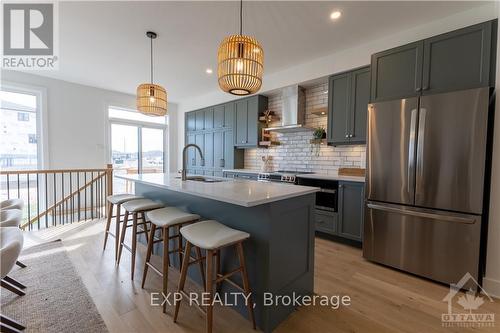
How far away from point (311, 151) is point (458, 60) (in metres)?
2.20

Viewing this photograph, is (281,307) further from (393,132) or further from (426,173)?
(393,132)

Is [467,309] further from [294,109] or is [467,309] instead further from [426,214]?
[294,109]

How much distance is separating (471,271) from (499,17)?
231 cm

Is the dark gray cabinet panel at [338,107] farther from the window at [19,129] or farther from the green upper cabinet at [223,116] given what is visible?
the window at [19,129]

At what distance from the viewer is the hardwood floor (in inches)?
65.2

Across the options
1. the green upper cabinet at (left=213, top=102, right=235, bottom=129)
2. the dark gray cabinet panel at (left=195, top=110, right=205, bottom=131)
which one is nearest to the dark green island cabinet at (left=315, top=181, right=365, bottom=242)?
the green upper cabinet at (left=213, top=102, right=235, bottom=129)

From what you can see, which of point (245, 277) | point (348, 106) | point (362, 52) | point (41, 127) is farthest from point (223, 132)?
point (245, 277)

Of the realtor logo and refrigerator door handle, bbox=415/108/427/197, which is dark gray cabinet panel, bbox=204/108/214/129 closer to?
refrigerator door handle, bbox=415/108/427/197

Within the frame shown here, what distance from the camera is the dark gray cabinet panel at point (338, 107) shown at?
3.29 m

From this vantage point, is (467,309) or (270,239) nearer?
(270,239)

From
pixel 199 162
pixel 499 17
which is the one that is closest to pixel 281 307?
pixel 499 17

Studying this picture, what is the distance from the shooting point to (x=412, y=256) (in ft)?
7.75

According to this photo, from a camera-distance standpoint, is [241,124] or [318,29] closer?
[318,29]

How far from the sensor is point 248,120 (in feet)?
15.1
